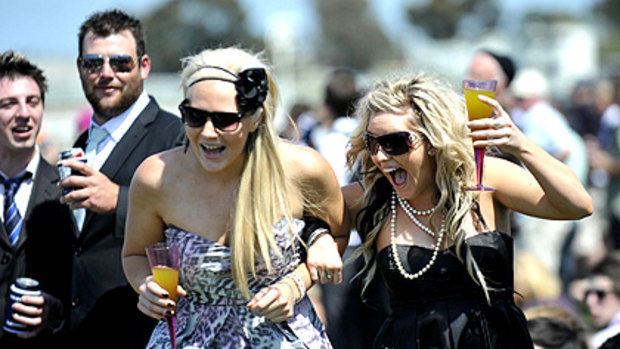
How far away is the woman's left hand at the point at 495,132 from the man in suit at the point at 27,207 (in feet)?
8.24

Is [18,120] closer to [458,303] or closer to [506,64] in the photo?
[458,303]

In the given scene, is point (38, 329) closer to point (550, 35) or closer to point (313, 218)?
point (313, 218)

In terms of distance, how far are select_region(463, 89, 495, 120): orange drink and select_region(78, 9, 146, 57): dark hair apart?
2230 millimetres

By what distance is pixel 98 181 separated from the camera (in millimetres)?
4387

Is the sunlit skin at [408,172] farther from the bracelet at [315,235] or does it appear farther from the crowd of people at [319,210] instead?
the bracelet at [315,235]

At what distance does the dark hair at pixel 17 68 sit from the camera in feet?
16.4

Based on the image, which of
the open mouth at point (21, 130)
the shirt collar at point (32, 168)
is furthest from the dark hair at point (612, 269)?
the open mouth at point (21, 130)

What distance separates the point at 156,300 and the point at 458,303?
1.27m

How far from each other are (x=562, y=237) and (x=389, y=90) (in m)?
7.43

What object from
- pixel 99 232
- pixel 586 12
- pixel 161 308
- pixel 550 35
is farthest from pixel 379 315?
pixel 586 12

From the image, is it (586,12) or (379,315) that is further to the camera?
(586,12)

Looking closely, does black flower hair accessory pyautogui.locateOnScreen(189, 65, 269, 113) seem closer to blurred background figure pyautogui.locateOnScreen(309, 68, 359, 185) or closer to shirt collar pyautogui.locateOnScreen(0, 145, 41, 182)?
shirt collar pyautogui.locateOnScreen(0, 145, 41, 182)

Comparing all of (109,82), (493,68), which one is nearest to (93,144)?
(109,82)

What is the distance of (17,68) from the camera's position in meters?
5.00
